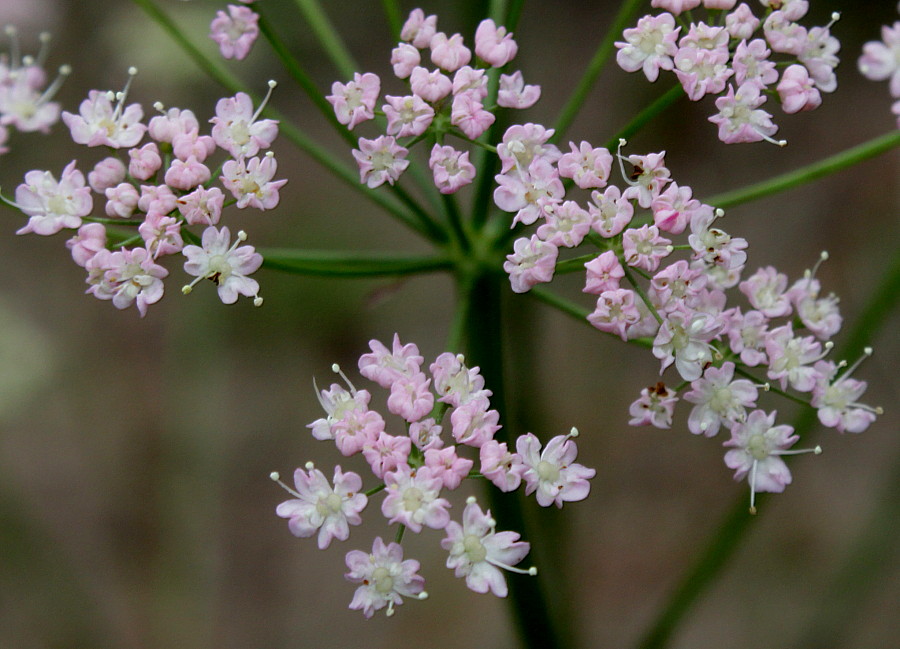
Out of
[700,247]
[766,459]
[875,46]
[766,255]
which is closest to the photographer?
[700,247]

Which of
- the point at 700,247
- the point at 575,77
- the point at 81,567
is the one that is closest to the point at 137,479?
the point at 81,567

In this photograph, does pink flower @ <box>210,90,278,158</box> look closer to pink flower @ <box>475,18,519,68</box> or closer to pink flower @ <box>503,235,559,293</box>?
pink flower @ <box>475,18,519,68</box>

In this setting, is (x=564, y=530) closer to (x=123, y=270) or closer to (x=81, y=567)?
(x=123, y=270)

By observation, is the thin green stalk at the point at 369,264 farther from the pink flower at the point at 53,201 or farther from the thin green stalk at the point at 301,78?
the pink flower at the point at 53,201

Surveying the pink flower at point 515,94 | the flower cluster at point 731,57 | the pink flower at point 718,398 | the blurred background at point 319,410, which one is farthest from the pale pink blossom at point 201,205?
the blurred background at point 319,410

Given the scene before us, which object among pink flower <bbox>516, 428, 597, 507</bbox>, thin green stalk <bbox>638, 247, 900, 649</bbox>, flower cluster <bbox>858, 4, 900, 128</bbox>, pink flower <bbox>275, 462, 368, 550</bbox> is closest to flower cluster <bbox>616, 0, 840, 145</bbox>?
flower cluster <bbox>858, 4, 900, 128</bbox>

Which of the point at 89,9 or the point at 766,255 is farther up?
the point at 766,255
